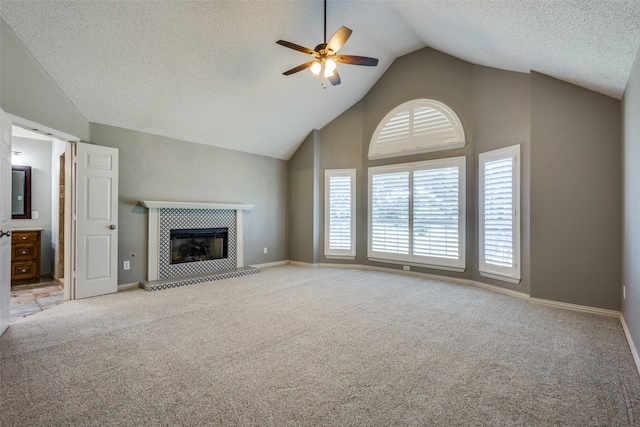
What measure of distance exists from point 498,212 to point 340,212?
2.94 metres

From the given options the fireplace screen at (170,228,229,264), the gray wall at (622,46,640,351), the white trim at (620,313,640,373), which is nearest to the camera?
the white trim at (620,313,640,373)

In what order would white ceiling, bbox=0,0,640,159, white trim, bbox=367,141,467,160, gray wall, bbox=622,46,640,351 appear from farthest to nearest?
white trim, bbox=367,141,467,160
white ceiling, bbox=0,0,640,159
gray wall, bbox=622,46,640,351

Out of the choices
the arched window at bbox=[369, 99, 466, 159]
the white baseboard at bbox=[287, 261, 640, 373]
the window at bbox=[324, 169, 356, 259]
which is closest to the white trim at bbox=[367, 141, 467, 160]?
the arched window at bbox=[369, 99, 466, 159]

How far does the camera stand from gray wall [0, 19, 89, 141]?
3035 mm

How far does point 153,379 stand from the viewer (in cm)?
211

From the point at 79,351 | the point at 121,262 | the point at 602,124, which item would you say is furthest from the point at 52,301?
the point at 602,124

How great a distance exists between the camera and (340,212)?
6.45m

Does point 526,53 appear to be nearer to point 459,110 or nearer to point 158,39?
point 459,110

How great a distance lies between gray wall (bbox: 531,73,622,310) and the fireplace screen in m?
5.08

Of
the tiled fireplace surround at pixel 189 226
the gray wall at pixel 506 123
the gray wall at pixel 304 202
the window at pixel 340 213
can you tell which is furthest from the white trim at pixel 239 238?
the gray wall at pixel 506 123

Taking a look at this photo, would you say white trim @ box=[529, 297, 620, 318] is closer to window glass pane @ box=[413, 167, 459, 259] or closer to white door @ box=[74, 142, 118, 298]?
window glass pane @ box=[413, 167, 459, 259]

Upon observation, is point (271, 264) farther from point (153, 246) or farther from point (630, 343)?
point (630, 343)

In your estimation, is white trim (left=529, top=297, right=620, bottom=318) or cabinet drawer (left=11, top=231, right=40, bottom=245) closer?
white trim (left=529, top=297, right=620, bottom=318)

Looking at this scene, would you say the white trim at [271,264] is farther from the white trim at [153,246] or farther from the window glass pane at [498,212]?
the window glass pane at [498,212]
